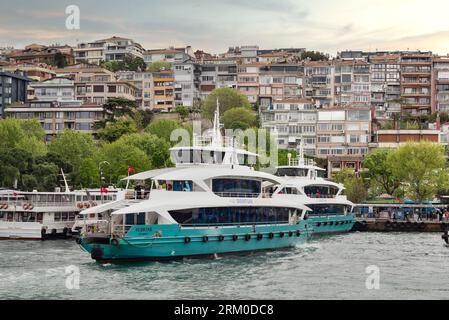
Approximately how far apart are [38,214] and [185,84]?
8186 cm

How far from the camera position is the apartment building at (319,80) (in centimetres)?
13288

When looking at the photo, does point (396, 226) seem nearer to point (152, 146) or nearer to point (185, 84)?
point (152, 146)

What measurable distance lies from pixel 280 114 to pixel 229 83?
92.1ft

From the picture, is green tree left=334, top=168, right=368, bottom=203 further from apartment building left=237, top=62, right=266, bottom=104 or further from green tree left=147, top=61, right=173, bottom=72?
green tree left=147, top=61, right=173, bottom=72

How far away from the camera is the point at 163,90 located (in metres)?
141

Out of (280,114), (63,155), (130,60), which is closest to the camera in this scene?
(63,155)

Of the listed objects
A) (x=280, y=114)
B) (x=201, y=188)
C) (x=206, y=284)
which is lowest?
(x=206, y=284)

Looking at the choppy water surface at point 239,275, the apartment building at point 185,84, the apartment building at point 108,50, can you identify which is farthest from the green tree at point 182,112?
the choppy water surface at point 239,275

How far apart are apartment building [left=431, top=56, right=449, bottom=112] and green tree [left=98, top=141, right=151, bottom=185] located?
213 ft

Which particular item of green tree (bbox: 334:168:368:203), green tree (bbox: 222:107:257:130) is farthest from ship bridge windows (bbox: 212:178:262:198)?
green tree (bbox: 222:107:257:130)

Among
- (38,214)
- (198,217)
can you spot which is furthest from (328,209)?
(198,217)

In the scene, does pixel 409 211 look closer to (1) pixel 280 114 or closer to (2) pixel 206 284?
(1) pixel 280 114

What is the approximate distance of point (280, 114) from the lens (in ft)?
373
